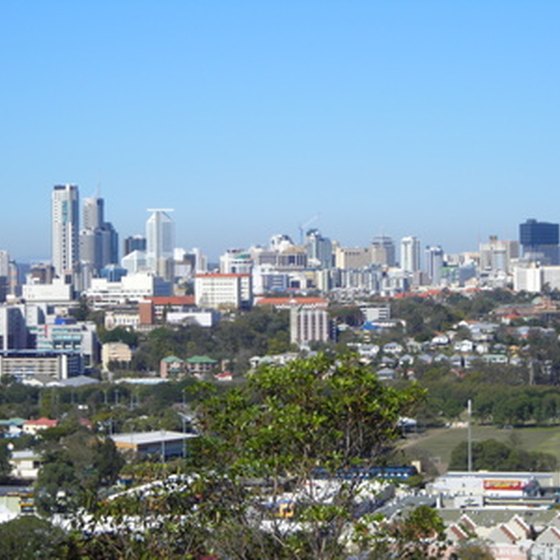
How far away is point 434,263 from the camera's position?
76.6m

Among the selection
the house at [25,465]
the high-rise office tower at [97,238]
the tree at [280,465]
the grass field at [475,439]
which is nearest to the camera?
the tree at [280,465]

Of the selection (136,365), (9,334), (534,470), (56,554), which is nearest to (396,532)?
(56,554)

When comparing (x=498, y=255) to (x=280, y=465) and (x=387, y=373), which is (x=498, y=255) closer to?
(x=387, y=373)

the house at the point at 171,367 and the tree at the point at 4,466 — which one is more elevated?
the house at the point at 171,367

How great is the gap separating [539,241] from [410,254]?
6.19 meters

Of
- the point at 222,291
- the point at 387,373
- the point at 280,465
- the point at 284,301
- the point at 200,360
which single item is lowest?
the point at 387,373

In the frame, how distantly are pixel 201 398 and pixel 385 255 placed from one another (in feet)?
238

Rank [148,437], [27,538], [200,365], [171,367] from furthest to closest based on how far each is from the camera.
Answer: [200,365]
[171,367]
[148,437]
[27,538]

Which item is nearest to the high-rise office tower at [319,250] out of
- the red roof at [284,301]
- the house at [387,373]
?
the red roof at [284,301]

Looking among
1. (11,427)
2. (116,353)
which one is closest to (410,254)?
(116,353)

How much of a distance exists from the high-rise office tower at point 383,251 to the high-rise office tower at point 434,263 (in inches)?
69.2

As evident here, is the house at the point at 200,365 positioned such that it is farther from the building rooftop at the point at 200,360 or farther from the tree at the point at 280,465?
the tree at the point at 280,465

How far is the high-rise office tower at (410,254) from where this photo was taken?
254 ft

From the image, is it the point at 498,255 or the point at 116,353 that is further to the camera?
the point at 498,255
